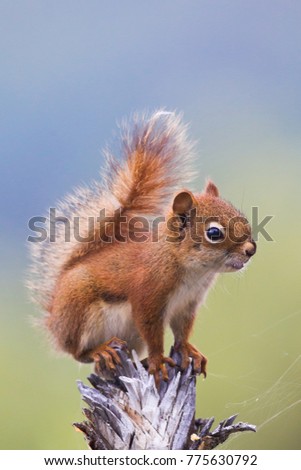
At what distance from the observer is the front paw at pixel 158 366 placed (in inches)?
76.9

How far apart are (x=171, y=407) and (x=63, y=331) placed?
411mm

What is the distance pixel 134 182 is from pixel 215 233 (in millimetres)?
328

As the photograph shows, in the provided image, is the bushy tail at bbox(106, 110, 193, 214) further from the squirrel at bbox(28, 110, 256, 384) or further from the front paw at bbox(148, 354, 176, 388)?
the front paw at bbox(148, 354, 176, 388)

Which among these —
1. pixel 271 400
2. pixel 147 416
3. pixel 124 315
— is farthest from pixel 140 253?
pixel 271 400

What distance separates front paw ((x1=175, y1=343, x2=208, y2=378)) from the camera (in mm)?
2055

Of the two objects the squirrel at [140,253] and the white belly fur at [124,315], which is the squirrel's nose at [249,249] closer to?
the squirrel at [140,253]

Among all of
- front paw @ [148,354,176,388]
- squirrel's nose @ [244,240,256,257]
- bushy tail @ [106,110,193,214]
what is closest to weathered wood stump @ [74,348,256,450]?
front paw @ [148,354,176,388]

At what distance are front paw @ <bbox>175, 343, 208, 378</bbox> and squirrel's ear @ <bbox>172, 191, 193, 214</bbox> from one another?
37cm

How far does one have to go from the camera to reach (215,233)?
6.44 ft

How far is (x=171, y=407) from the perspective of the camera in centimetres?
191

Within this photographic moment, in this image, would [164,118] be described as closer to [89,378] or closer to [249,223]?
[249,223]

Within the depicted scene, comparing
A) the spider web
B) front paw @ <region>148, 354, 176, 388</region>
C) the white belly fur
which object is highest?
the white belly fur

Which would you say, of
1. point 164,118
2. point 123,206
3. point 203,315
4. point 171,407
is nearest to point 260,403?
point 203,315

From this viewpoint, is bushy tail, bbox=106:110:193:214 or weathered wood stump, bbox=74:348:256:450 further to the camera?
bushy tail, bbox=106:110:193:214
